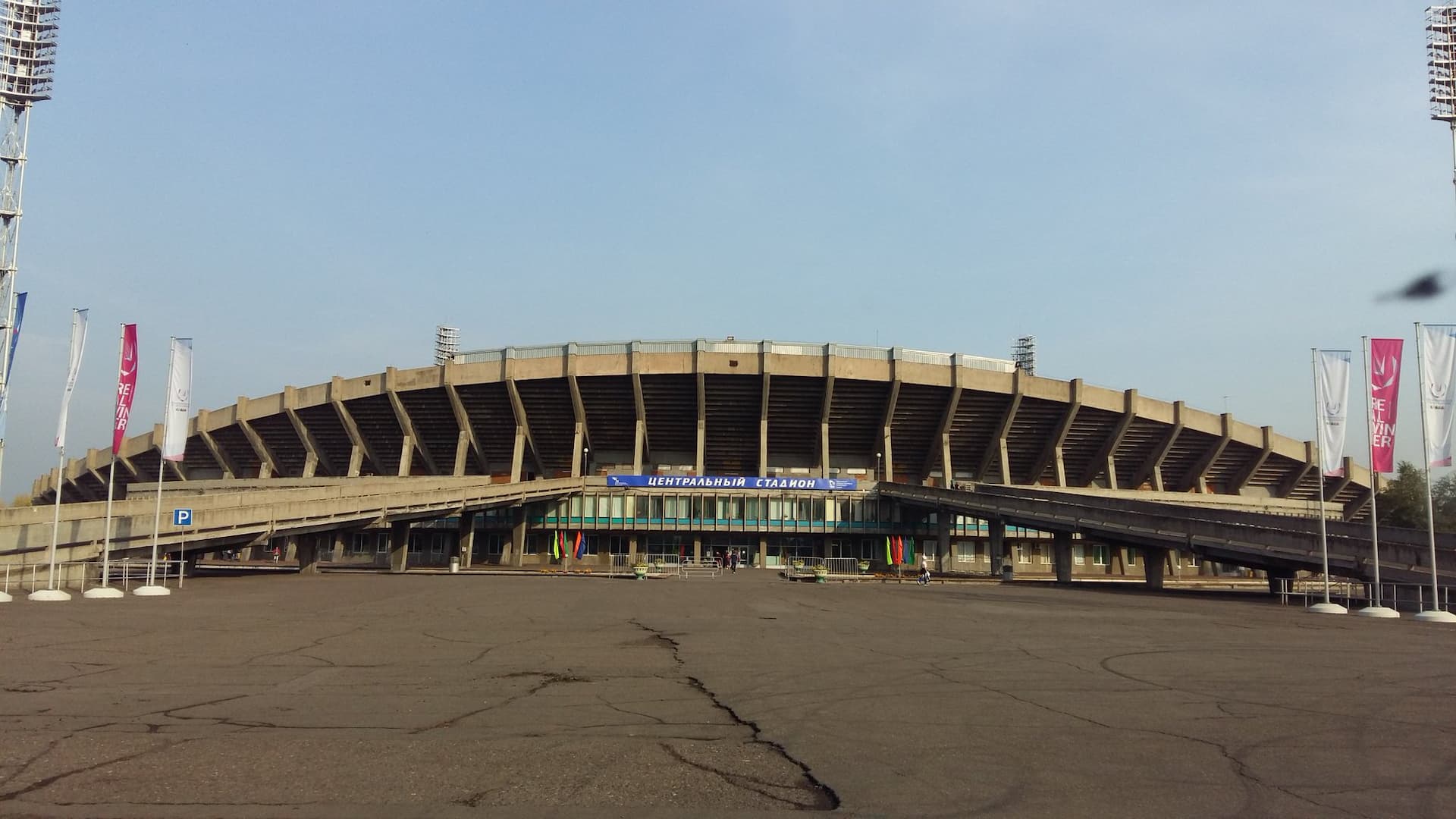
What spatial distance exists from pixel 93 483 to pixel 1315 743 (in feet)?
365

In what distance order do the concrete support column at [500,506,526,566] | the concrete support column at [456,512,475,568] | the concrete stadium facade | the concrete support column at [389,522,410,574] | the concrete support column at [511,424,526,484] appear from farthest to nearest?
the concrete support column at [511,424,526,484] < the concrete stadium facade < the concrete support column at [500,506,526,566] < the concrete support column at [456,512,475,568] < the concrete support column at [389,522,410,574]

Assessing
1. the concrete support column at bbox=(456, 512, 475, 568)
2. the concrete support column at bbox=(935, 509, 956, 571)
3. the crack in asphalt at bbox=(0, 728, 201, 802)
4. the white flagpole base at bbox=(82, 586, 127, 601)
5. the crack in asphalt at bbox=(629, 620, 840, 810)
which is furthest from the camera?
the concrete support column at bbox=(935, 509, 956, 571)

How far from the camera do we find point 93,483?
96875mm

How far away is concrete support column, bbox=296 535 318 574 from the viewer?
155 ft

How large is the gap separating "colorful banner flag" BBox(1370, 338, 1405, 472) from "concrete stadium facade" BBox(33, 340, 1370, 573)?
3905 cm

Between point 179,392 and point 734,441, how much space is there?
49231 mm

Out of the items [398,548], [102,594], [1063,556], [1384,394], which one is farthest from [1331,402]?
[398,548]

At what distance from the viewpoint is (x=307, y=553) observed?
47.7 m

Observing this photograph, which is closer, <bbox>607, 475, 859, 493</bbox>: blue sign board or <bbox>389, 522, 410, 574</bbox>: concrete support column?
<bbox>389, 522, 410, 574</bbox>: concrete support column

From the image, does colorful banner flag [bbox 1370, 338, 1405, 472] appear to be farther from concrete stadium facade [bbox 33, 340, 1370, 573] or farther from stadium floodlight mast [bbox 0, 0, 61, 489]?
stadium floodlight mast [bbox 0, 0, 61, 489]

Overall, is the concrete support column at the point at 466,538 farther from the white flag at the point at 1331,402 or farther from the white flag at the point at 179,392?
the white flag at the point at 1331,402

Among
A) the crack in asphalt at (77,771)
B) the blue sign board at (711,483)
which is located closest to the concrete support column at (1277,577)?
the blue sign board at (711,483)

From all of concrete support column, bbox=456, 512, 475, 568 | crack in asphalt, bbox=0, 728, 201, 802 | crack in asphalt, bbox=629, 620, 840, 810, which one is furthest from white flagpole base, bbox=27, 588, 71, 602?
concrete support column, bbox=456, 512, 475, 568

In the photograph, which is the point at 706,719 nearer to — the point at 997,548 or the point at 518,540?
the point at 997,548
